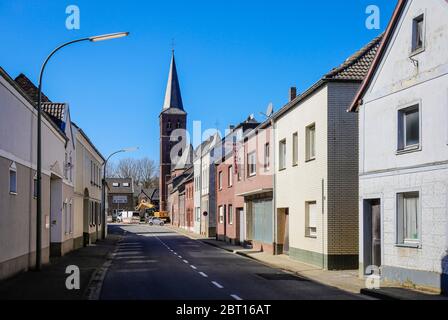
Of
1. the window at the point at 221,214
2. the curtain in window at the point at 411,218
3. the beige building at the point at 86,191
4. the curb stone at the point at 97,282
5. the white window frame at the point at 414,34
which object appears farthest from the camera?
the window at the point at 221,214

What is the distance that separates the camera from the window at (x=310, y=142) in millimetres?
24109

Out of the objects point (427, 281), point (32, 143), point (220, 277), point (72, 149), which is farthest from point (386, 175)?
point (72, 149)

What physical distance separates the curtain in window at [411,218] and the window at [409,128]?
143cm

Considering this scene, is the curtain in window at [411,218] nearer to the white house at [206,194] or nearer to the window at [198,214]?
the white house at [206,194]

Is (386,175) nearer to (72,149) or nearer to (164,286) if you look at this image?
(164,286)

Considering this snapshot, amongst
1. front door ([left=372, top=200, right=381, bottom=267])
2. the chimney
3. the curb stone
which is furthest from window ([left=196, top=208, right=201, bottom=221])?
front door ([left=372, top=200, right=381, bottom=267])

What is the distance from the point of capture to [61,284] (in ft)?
54.9

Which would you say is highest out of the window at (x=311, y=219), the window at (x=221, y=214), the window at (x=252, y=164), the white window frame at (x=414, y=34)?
the white window frame at (x=414, y=34)

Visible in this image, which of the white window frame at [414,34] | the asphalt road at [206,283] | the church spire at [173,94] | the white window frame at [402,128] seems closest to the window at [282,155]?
the asphalt road at [206,283]

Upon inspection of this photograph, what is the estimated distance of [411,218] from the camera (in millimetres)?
16500

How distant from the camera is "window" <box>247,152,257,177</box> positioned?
3459 centimetres

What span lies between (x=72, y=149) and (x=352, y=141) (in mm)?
16335

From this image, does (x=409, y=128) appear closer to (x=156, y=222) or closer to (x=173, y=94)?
(x=156, y=222)

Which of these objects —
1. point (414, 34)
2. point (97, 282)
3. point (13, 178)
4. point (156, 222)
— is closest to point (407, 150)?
point (414, 34)
